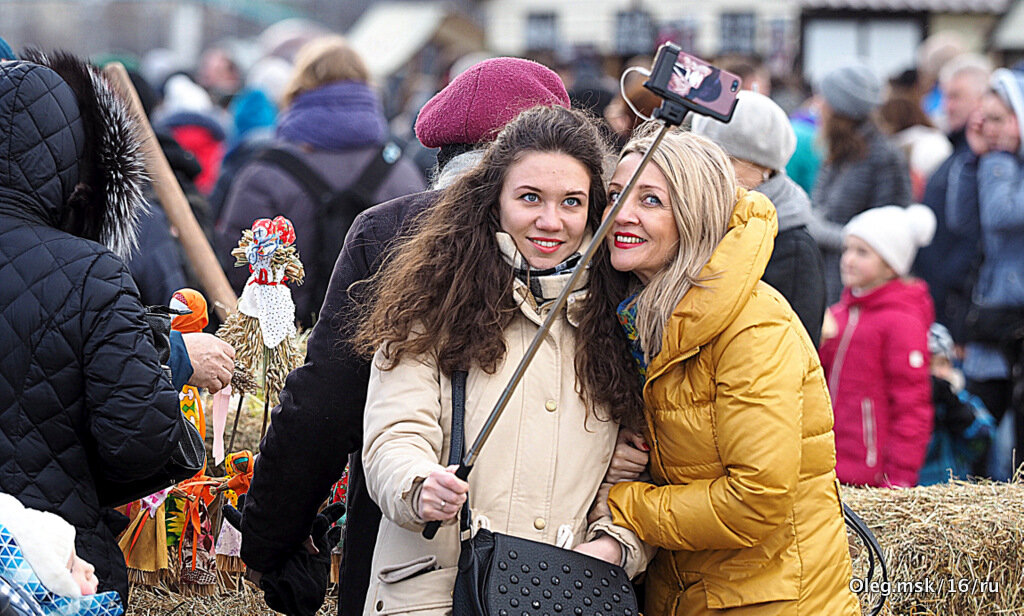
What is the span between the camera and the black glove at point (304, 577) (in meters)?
3.26

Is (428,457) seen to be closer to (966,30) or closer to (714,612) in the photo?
(714,612)

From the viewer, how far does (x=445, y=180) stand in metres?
3.20

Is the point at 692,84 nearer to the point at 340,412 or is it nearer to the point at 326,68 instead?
the point at 340,412

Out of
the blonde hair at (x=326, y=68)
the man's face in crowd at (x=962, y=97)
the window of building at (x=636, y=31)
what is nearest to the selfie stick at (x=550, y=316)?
the blonde hair at (x=326, y=68)

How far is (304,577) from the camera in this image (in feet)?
10.7

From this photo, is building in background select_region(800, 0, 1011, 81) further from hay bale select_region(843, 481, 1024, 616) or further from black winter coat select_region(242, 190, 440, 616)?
black winter coat select_region(242, 190, 440, 616)

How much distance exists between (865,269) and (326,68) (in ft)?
8.87

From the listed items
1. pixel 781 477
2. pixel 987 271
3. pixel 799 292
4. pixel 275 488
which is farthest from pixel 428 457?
pixel 987 271

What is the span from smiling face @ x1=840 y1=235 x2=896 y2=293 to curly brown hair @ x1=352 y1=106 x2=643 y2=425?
2988mm

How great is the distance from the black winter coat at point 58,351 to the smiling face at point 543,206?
0.91 meters

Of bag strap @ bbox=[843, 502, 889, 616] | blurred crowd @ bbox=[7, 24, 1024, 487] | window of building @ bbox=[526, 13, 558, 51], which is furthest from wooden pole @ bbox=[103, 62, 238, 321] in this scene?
window of building @ bbox=[526, 13, 558, 51]

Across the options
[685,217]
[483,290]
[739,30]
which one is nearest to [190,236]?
[483,290]

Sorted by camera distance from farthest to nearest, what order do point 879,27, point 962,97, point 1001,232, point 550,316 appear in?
point 879,27 < point 962,97 < point 1001,232 < point 550,316

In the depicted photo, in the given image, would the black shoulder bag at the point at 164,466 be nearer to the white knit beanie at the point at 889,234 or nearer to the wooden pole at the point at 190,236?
the wooden pole at the point at 190,236
